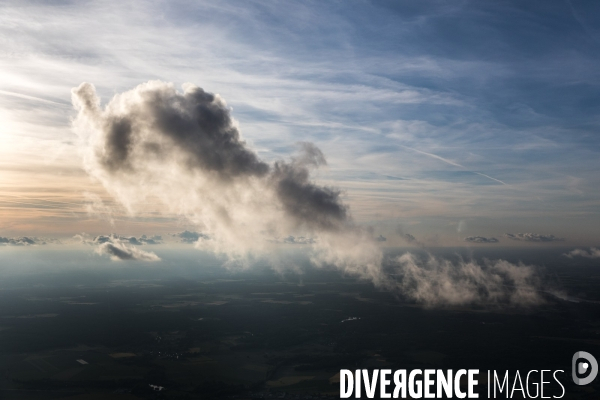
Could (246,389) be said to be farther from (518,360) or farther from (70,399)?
(518,360)

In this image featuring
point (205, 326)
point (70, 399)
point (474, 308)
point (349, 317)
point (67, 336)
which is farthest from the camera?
point (474, 308)

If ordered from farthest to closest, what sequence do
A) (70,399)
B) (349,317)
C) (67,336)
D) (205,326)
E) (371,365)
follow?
1. (349,317)
2. (205,326)
3. (67,336)
4. (371,365)
5. (70,399)

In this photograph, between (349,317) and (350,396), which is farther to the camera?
(349,317)

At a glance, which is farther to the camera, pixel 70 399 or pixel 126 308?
pixel 126 308

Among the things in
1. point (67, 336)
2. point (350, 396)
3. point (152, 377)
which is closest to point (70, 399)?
point (152, 377)

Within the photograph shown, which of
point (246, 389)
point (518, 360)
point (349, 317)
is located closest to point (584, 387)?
point (518, 360)

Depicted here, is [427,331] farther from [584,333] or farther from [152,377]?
[152,377]
